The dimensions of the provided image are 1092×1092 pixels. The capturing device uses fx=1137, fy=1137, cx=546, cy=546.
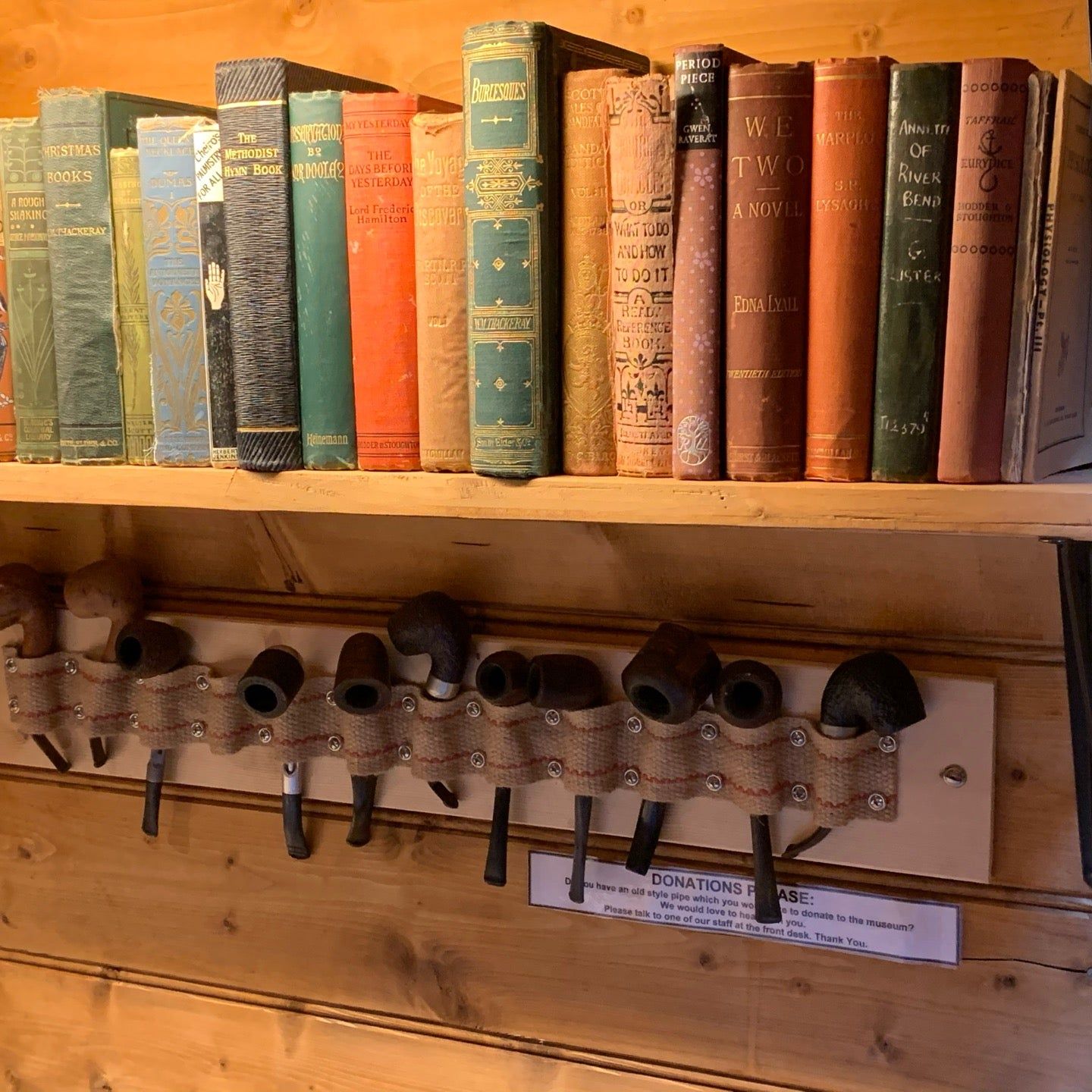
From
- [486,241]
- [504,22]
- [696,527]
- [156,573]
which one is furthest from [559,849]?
Answer: [504,22]

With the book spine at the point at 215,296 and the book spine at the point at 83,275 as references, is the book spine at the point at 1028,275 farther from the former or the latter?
the book spine at the point at 83,275

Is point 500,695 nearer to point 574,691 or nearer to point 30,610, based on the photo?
point 574,691

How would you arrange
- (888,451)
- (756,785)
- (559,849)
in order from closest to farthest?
(888,451)
(756,785)
(559,849)

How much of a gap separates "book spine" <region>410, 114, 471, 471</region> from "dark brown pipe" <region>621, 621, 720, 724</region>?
23 centimetres

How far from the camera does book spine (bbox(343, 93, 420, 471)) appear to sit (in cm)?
80

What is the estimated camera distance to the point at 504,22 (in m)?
0.72

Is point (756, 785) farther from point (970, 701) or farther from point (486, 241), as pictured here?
point (486, 241)

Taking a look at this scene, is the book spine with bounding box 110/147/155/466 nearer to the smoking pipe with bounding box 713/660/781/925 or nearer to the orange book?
the orange book

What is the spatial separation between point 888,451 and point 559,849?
22.1 inches

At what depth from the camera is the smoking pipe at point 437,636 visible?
3.32 ft

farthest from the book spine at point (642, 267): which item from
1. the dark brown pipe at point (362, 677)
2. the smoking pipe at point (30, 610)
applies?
the smoking pipe at point (30, 610)

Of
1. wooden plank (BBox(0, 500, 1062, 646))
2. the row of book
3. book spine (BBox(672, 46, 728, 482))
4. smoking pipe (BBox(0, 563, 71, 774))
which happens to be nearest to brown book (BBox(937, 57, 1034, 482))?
the row of book

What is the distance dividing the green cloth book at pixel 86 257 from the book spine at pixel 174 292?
4 cm

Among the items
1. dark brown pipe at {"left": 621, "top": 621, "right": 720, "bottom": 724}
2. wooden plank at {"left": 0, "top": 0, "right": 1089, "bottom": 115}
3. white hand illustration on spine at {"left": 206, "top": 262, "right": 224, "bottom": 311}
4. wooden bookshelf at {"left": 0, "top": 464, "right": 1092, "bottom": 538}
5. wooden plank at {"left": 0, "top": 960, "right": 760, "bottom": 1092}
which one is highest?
wooden plank at {"left": 0, "top": 0, "right": 1089, "bottom": 115}
